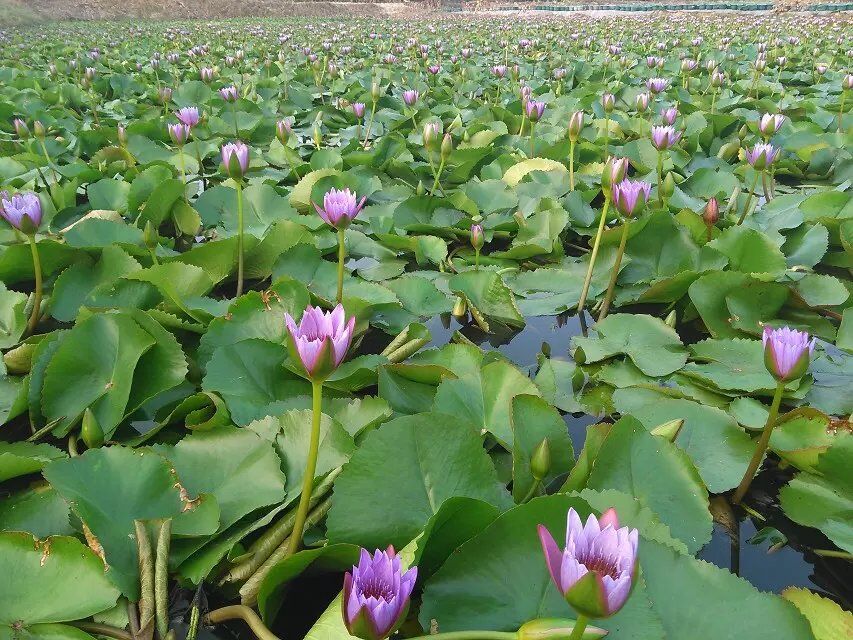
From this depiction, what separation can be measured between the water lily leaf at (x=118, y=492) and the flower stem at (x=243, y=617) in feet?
0.39

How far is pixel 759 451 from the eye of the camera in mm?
1066

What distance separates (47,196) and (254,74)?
3.97 metres

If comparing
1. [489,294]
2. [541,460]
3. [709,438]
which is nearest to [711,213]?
[489,294]

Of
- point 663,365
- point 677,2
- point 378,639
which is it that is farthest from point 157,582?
point 677,2

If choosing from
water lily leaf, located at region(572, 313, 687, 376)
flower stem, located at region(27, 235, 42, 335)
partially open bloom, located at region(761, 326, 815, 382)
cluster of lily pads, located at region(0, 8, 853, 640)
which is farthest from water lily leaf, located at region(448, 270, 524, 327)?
flower stem, located at region(27, 235, 42, 335)

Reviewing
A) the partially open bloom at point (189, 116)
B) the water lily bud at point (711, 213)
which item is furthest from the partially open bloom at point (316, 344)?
the partially open bloom at point (189, 116)

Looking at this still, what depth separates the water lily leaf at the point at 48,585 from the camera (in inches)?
32.8

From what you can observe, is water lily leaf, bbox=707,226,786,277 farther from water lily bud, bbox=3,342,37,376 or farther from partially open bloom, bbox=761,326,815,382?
water lily bud, bbox=3,342,37,376

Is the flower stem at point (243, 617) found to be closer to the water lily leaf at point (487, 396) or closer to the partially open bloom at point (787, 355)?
the water lily leaf at point (487, 396)

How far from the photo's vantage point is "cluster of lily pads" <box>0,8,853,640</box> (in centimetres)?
81

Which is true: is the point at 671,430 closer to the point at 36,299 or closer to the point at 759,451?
the point at 759,451

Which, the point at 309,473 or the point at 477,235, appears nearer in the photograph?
the point at 309,473

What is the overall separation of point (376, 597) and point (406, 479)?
0.98 feet

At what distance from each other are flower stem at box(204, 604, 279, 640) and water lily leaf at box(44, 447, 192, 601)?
0.39ft
